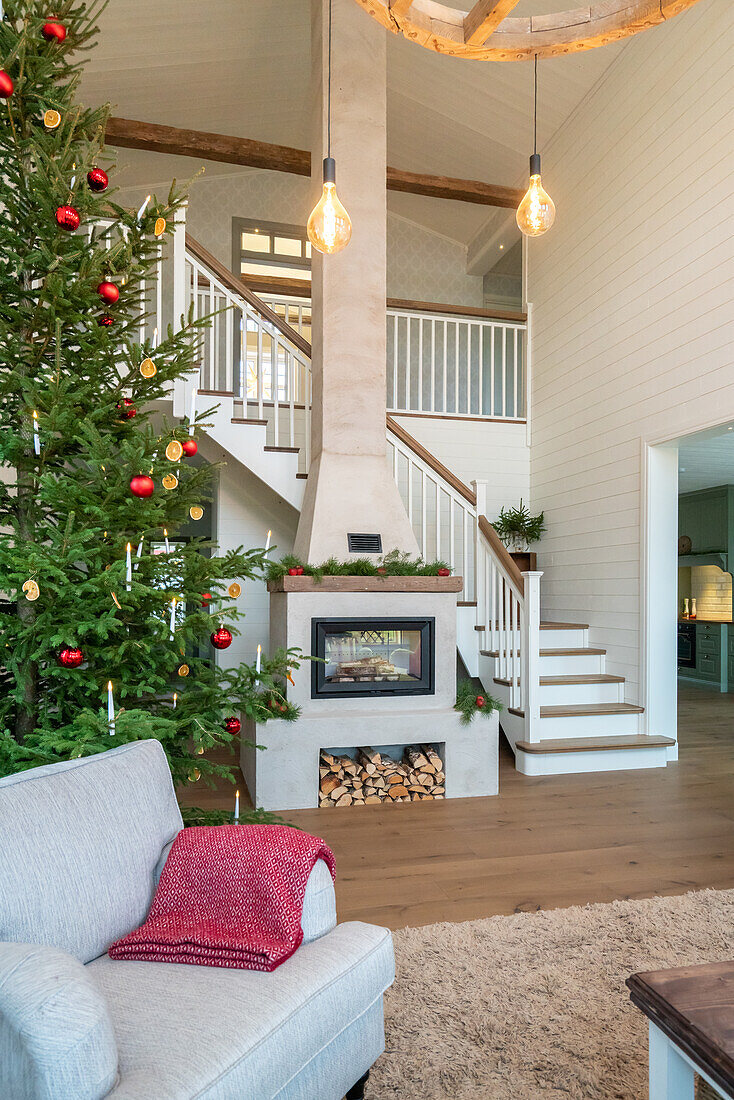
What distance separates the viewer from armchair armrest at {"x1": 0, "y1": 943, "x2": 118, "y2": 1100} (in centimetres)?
106

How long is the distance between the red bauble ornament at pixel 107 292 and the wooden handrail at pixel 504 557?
2.94 meters

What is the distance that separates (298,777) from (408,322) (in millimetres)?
4203

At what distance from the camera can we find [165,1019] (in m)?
1.28

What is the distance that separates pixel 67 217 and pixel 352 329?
2.39m

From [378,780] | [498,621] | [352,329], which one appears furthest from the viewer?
[498,621]

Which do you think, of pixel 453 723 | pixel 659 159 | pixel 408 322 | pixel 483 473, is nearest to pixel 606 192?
pixel 659 159

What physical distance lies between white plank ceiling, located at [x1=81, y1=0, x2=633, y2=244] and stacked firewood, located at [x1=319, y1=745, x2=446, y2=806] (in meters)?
4.31

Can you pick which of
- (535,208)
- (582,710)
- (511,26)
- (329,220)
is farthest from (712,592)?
(511,26)

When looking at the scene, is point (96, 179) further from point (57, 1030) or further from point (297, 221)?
point (297, 221)

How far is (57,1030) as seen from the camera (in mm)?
1068

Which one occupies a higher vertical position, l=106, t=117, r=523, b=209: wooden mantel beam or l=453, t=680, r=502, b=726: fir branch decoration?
l=106, t=117, r=523, b=209: wooden mantel beam

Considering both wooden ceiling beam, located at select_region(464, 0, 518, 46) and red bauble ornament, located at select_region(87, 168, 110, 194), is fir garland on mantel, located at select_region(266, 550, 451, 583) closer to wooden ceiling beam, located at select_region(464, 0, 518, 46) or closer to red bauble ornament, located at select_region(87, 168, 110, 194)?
red bauble ornament, located at select_region(87, 168, 110, 194)

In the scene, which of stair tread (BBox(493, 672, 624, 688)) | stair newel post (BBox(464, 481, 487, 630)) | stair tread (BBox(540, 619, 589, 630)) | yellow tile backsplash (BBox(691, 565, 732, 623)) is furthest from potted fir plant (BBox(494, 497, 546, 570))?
yellow tile backsplash (BBox(691, 565, 732, 623))

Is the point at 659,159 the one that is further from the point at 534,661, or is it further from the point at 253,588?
the point at 253,588
